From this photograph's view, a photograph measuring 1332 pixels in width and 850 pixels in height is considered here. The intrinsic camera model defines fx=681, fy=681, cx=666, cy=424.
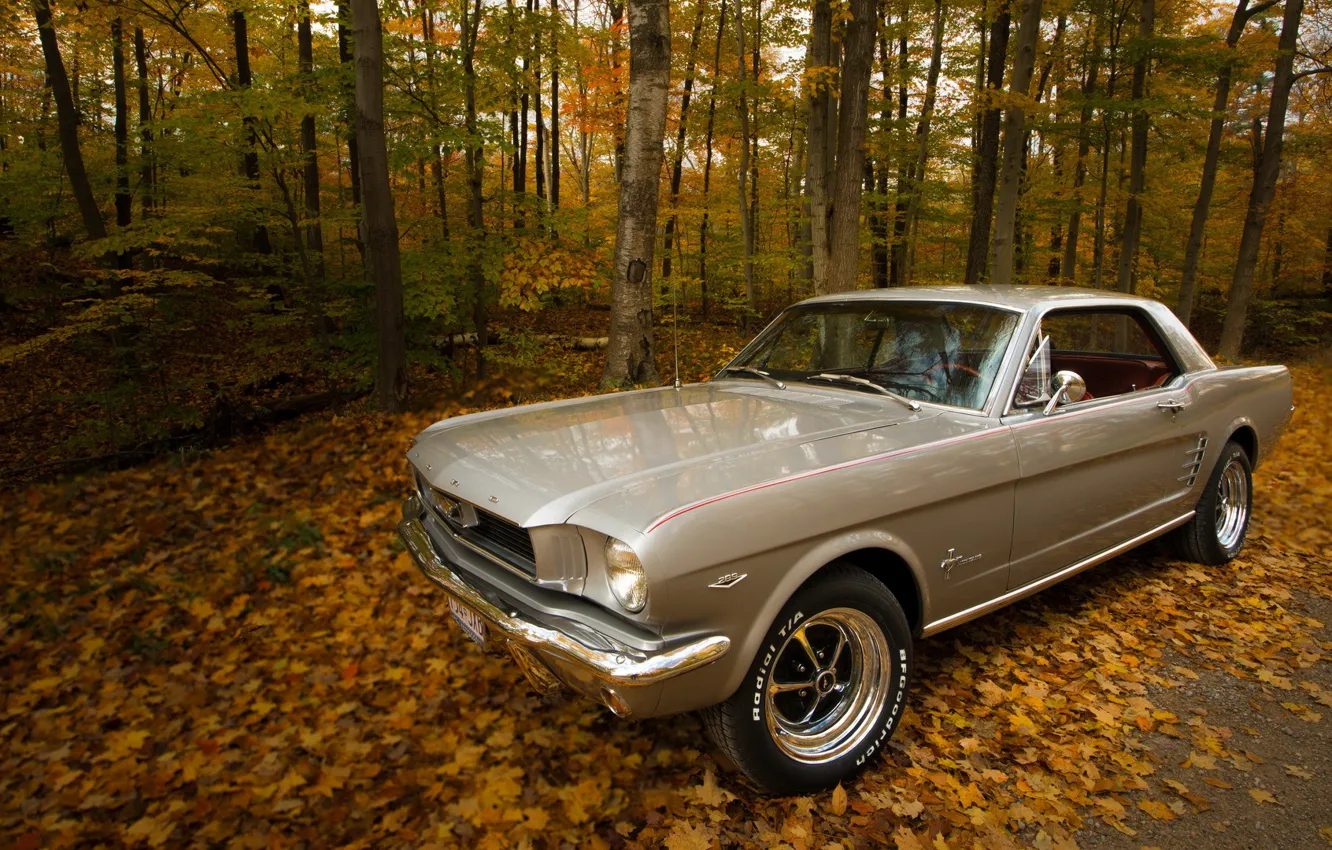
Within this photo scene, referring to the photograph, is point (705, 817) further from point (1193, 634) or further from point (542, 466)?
point (1193, 634)

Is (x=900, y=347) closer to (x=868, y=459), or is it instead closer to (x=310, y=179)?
(x=868, y=459)

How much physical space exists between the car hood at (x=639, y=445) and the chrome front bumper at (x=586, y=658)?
12.8 inches

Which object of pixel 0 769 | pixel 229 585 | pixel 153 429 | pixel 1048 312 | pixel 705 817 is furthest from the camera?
pixel 153 429

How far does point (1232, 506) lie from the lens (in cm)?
442

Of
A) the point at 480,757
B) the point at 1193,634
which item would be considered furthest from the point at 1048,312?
the point at 480,757

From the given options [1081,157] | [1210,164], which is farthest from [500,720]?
[1081,157]

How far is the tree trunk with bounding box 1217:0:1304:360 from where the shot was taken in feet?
41.9

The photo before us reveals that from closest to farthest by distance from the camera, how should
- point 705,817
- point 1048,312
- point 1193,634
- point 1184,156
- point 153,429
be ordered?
point 705,817
point 1048,312
point 1193,634
point 153,429
point 1184,156

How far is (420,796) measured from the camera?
2414mm

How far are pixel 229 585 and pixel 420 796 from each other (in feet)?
7.17

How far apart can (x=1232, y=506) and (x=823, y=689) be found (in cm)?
371

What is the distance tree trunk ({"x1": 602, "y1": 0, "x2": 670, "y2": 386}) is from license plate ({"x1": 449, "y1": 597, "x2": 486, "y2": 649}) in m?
4.06

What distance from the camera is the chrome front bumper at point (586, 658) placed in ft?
6.10

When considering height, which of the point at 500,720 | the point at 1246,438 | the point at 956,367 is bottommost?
the point at 500,720
